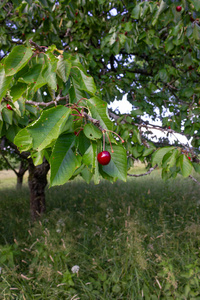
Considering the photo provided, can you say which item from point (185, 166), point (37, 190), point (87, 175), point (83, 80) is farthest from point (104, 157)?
point (37, 190)

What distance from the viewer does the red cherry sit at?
79 cm

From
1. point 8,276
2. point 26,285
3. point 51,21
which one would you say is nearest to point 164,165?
point 26,285

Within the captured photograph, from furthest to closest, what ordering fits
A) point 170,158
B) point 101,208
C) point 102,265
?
point 101,208 → point 102,265 → point 170,158

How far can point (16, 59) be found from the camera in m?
0.88

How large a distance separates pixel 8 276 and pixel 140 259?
60.8 inches

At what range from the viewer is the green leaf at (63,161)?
75cm

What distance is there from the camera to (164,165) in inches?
61.5

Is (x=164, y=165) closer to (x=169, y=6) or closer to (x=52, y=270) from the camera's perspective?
(x=169, y=6)

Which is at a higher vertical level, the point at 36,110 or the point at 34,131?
the point at 36,110

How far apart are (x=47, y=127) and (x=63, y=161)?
0.14 m

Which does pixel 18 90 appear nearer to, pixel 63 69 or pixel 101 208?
pixel 63 69

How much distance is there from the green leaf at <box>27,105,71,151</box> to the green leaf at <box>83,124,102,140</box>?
0.30ft

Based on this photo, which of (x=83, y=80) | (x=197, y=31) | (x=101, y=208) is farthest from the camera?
(x=101, y=208)

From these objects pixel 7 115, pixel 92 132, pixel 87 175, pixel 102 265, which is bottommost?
pixel 102 265
